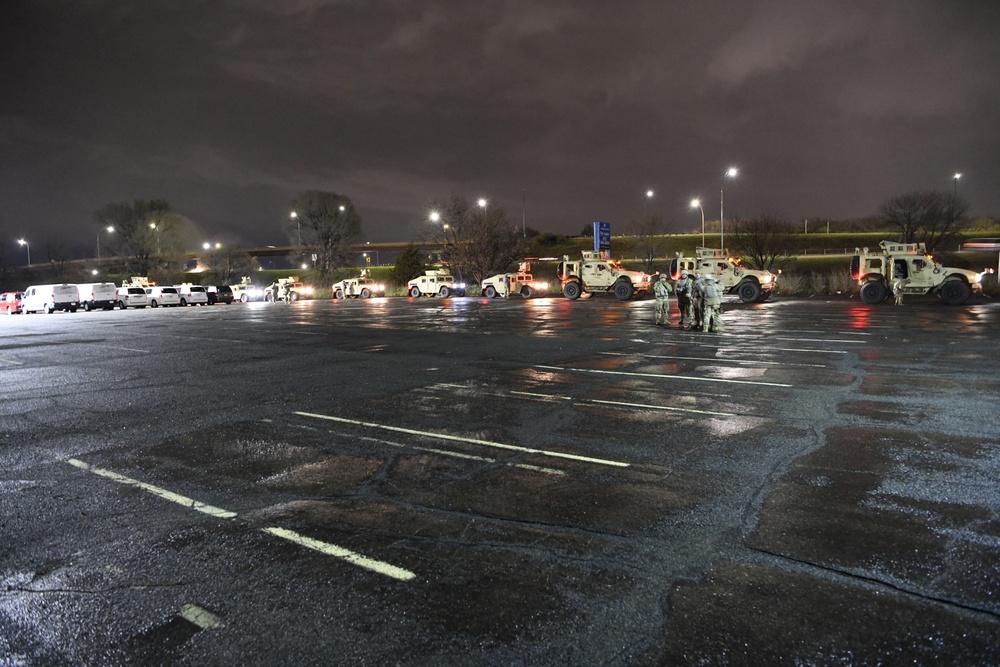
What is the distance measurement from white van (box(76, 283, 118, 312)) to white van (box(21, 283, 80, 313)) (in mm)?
1517

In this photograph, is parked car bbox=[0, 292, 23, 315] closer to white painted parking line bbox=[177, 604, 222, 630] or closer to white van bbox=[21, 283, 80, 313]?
white van bbox=[21, 283, 80, 313]

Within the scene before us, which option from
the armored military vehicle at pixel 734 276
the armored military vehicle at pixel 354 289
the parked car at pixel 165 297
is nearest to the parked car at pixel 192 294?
the parked car at pixel 165 297

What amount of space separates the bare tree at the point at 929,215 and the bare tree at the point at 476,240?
36.5 meters

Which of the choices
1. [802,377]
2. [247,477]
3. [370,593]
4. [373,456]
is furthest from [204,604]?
[802,377]

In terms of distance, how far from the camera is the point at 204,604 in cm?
330

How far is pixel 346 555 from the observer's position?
12.7 feet

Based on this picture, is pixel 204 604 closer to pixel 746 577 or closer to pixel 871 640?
pixel 746 577

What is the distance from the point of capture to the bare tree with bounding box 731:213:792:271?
5451cm

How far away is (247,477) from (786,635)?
14.4ft

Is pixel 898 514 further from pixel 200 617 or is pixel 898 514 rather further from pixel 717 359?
pixel 717 359

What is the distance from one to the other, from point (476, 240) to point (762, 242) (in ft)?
85.5

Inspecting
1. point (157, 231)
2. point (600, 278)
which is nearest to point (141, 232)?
point (157, 231)

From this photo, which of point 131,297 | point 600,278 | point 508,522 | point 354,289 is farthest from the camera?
point 354,289

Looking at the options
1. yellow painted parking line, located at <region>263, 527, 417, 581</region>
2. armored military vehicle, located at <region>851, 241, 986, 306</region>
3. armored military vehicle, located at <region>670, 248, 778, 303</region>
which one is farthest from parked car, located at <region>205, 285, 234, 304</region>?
yellow painted parking line, located at <region>263, 527, 417, 581</region>
